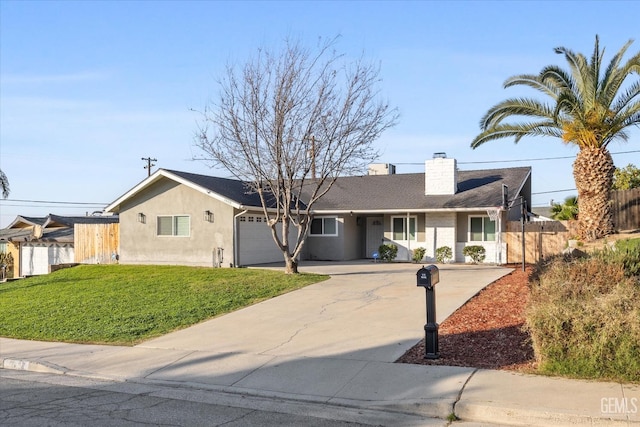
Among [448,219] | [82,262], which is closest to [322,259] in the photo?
[448,219]

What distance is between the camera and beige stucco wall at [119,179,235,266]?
23625 millimetres

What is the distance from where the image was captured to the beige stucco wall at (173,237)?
77.5 ft

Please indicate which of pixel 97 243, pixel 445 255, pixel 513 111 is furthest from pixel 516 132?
pixel 97 243

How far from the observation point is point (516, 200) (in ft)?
85.3

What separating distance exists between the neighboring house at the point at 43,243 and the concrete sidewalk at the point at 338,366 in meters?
18.0

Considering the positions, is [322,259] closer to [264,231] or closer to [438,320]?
[264,231]

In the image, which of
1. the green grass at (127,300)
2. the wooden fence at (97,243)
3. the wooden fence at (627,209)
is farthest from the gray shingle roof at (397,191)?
the wooden fence at (97,243)

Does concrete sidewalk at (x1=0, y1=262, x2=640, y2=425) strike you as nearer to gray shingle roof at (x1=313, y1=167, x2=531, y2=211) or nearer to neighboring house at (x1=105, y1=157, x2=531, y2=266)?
neighboring house at (x1=105, y1=157, x2=531, y2=266)

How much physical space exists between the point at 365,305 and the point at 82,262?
19.0 m

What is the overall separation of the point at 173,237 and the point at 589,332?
20089 mm

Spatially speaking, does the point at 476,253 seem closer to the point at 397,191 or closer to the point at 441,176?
the point at 441,176

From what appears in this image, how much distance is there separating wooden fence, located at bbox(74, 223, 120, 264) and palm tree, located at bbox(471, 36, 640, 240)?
18229 mm

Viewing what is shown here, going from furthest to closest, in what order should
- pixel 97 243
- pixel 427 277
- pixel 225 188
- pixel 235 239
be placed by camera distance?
1. pixel 97 243
2. pixel 225 188
3. pixel 235 239
4. pixel 427 277

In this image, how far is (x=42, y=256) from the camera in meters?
33.6
